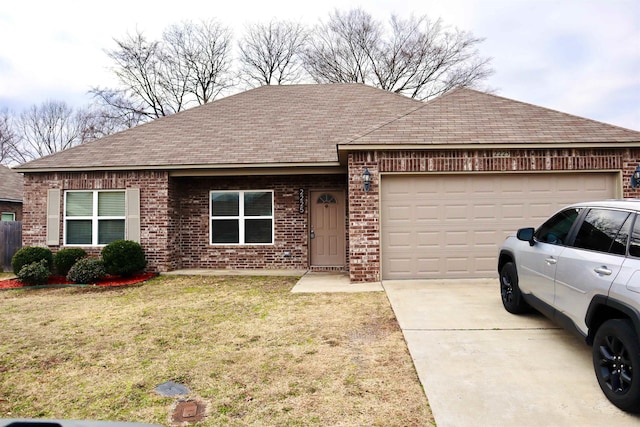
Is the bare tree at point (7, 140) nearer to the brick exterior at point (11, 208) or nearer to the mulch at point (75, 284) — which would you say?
the brick exterior at point (11, 208)

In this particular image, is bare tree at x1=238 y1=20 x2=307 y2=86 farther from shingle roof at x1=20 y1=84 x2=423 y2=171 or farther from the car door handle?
the car door handle

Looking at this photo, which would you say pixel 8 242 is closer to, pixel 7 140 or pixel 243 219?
pixel 243 219

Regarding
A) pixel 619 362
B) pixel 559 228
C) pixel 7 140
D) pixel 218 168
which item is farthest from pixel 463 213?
pixel 7 140

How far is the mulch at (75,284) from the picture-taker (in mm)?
9141

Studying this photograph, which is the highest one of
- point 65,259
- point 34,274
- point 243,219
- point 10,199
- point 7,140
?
point 7,140

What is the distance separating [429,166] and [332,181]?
330 centimetres

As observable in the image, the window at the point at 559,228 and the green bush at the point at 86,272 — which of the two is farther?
the green bush at the point at 86,272

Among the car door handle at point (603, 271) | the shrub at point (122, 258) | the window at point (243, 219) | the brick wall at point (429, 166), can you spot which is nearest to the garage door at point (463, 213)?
the brick wall at point (429, 166)

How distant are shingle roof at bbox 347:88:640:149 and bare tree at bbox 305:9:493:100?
15.4 meters

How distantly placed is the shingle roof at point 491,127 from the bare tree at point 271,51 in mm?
18153

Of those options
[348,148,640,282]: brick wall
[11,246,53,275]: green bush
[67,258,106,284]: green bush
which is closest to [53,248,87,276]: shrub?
[11,246,53,275]: green bush

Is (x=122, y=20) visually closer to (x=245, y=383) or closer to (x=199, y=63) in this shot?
(x=199, y=63)

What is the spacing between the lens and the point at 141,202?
34.2ft

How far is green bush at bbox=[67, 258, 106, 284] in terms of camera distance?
9.20m
